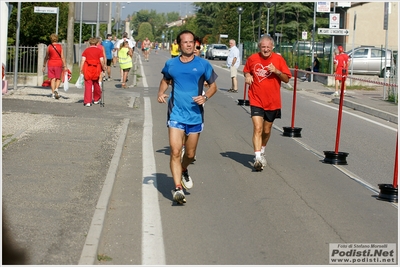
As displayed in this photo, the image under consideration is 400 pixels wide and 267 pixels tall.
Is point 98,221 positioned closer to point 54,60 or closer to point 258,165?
point 258,165

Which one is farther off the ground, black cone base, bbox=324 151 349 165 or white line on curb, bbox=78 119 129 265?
black cone base, bbox=324 151 349 165

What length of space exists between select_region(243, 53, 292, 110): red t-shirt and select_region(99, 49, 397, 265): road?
945 mm

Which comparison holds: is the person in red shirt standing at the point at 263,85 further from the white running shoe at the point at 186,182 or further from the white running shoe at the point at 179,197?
the white running shoe at the point at 179,197

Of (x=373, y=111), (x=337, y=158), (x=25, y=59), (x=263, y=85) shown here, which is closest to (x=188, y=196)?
(x=263, y=85)

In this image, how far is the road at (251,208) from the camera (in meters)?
6.59

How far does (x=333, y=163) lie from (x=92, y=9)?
90.6 ft

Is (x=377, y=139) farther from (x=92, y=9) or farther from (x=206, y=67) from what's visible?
(x=92, y=9)

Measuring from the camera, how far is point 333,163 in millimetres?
11555

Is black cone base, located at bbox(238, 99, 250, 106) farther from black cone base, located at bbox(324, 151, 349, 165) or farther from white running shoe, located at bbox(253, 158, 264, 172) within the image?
white running shoe, located at bbox(253, 158, 264, 172)

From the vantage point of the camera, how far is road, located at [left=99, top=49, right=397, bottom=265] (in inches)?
259

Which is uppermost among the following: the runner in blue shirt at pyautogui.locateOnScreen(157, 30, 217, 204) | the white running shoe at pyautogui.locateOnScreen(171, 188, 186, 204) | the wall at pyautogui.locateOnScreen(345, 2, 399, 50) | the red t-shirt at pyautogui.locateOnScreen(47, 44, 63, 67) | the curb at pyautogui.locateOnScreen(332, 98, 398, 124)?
the wall at pyautogui.locateOnScreen(345, 2, 399, 50)

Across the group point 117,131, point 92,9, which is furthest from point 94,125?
point 92,9

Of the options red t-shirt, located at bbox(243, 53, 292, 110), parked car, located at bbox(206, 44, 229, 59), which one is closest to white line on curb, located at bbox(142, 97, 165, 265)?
red t-shirt, located at bbox(243, 53, 292, 110)

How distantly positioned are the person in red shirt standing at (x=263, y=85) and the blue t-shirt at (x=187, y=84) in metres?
2.42
